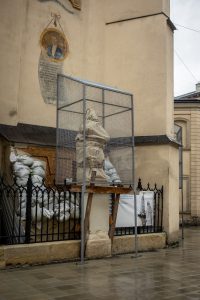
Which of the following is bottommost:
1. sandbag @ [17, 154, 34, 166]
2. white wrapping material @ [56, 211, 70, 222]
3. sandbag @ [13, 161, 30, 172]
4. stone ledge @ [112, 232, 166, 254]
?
stone ledge @ [112, 232, 166, 254]

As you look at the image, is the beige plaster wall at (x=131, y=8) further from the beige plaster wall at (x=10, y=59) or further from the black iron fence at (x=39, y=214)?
the black iron fence at (x=39, y=214)

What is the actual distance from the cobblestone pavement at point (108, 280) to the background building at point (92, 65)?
347cm

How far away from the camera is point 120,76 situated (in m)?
13.6

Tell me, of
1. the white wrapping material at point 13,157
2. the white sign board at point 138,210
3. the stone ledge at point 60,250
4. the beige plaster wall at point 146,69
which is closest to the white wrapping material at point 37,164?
the white wrapping material at point 13,157

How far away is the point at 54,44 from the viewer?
13008 mm

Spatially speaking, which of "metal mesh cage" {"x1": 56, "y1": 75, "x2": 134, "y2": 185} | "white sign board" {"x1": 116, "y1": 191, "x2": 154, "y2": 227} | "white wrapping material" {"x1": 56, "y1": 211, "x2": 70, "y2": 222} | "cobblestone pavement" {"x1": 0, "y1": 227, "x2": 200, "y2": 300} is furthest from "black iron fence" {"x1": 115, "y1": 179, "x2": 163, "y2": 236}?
"white wrapping material" {"x1": 56, "y1": 211, "x2": 70, "y2": 222}

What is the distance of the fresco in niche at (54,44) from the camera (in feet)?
41.9

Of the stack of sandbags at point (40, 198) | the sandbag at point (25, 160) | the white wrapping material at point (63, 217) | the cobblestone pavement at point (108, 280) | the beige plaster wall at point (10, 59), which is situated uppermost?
the beige plaster wall at point (10, 59)

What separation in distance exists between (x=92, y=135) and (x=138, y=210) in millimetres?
3108

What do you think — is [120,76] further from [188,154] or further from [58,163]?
[188,154]

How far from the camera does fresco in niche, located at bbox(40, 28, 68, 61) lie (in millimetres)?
12766

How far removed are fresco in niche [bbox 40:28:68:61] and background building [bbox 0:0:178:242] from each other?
0.11ft

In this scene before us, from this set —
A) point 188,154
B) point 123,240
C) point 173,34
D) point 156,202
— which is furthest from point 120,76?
point 188,154

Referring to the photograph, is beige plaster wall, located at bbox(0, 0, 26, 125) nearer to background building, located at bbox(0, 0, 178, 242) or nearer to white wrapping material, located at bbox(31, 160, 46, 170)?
background building, located at bbox(0, 0, 178, 242)
